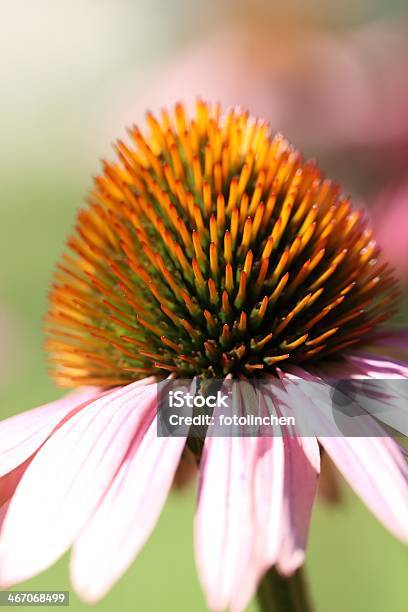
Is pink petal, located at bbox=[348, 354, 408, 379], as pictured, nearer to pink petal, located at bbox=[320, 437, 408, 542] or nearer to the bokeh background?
pink petal, located at bbox=[320, 437, 408, 542]

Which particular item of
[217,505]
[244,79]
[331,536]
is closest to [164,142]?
[217,505]

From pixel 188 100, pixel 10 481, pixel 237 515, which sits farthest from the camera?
pixel 188 100

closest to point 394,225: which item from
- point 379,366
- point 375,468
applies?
point 379,366

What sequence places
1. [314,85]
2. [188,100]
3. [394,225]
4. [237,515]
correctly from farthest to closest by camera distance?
[188,100] → [314,85] → [394,225] → [237,515]

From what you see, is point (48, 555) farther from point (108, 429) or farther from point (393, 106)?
point (393, 106)

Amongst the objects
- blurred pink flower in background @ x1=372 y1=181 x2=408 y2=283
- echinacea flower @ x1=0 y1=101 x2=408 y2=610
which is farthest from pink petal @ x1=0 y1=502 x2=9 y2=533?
blurred pink flower in background @ x1=372 y1=181 x2=408 y2=283

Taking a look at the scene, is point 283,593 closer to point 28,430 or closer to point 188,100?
point 28,430

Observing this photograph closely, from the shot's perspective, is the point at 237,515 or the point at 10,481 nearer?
the point at 237,515
